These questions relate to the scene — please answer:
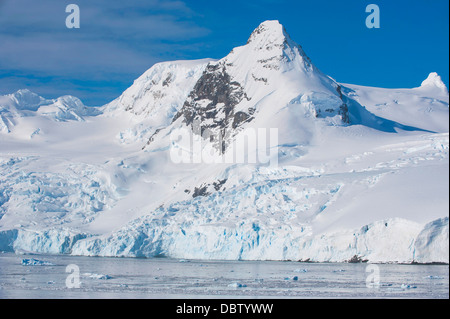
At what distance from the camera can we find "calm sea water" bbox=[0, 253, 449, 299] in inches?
1292

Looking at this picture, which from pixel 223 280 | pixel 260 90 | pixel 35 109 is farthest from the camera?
pixel 35 109

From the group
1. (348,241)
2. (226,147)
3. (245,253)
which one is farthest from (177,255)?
(226,147)

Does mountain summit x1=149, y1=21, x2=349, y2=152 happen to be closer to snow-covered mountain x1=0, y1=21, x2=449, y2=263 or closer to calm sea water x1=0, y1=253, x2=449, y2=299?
snow-covered mountain x1=0, y1=21, x2=449, y2=263

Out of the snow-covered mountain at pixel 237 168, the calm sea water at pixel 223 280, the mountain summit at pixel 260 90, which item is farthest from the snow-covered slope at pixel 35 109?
the calm sea water at pixel 223 280

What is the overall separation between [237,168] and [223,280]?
3924 cm

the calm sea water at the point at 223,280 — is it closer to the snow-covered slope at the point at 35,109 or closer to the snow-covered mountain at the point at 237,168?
the snow-covered mountain at the point at 237,168

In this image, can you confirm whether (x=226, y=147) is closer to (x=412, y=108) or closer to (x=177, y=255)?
(x=177, y=255)

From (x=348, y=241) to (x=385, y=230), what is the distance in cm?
310

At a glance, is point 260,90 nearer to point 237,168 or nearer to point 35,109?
point 237,168

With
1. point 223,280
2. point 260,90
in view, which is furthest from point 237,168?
point 223,280

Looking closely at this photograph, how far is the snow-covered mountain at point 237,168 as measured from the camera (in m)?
50.5

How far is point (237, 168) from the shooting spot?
3091 inches
